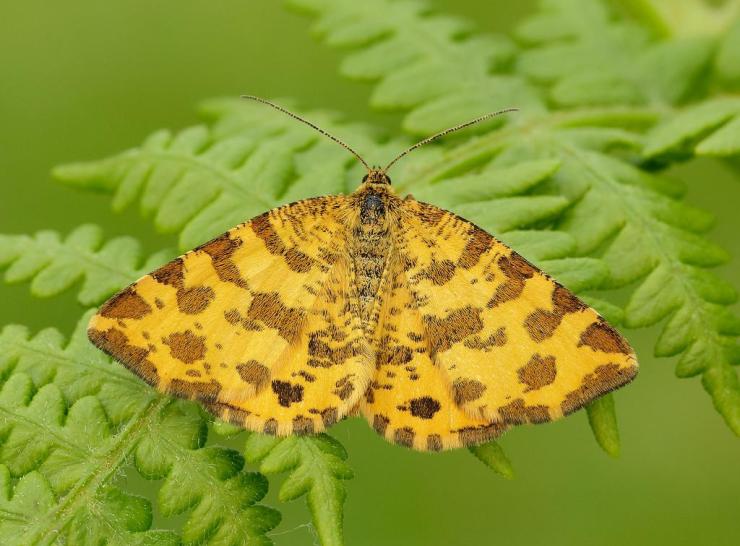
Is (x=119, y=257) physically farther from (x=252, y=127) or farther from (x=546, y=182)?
(x=546, y=182)

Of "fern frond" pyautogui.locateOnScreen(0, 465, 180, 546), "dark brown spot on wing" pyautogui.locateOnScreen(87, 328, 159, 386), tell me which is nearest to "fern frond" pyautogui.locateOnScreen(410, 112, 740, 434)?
"dark brown spot on wing" pyautogui.locateOnScreen(87, 328, 159, 386)

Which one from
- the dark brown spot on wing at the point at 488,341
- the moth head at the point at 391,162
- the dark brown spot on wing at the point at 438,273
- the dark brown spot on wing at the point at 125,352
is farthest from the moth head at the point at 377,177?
the dark brown spot on wing at the point at 125,352

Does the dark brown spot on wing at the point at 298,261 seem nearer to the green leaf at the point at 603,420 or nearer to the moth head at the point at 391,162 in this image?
the moth head at the point at 391,162

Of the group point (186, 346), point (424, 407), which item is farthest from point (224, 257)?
point (424, 407)

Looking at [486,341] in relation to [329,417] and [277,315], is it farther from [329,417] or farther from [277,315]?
[277,315]

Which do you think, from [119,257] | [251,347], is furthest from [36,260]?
[251,347]

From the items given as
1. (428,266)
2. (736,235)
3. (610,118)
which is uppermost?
(736,235)
